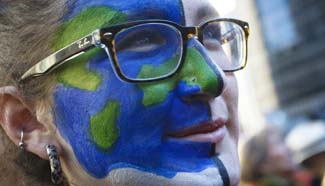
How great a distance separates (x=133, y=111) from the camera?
5.34 ft

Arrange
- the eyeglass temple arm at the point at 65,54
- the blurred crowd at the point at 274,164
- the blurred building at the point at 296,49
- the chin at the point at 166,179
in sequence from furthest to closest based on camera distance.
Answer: the blurred building at the point at 296,49, the blurred crowd at the point at 274,164, the eyeglass temple arm at the point at 65,54, the chin at the point at 166,179

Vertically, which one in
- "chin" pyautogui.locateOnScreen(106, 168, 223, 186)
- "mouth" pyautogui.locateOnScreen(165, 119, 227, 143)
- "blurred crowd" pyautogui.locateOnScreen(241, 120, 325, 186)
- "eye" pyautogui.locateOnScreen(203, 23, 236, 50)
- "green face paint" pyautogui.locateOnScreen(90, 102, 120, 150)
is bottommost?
"blurred crowd" pyautogui.locateOnScreen(241, 120, 325, 186)

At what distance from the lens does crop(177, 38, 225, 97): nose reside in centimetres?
162

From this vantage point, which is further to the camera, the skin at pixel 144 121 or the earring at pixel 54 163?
the earring at pixel 54 163

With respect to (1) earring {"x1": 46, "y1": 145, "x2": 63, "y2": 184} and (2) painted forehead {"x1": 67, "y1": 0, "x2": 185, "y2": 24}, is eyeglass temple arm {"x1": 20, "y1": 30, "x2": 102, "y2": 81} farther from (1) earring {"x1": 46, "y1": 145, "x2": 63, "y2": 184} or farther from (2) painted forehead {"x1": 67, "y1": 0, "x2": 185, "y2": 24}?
(1) earring {"x1": 46, "y1": 145, "x2": 63, "y2": 184}

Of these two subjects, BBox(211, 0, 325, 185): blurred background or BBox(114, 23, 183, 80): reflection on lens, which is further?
BBox(211, 0, 325, 185): blurred background

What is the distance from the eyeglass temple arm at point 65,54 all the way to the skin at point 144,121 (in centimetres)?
2

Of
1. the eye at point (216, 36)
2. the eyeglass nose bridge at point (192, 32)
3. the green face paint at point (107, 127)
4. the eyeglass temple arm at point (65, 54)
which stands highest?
the eyeglass temple arm at point (65, 54)

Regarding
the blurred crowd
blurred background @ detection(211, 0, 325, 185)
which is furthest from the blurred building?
the blurred crowd

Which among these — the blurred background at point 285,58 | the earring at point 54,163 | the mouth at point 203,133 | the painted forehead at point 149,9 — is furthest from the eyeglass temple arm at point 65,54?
the blurred background at point 285,58

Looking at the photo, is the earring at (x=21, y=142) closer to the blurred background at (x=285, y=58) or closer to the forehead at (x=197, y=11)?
the forehead at (x=197, y=11)

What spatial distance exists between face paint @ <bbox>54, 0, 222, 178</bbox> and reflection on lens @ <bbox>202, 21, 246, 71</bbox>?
0.36 ft

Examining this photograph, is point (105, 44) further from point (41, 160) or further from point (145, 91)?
point (41, 160)

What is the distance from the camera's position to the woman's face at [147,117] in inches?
63.1
